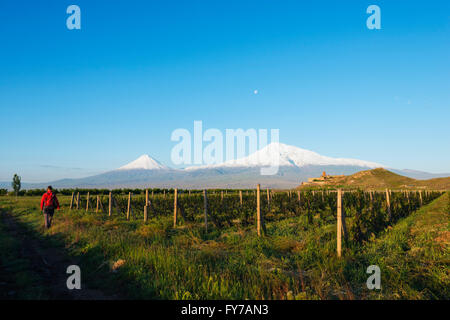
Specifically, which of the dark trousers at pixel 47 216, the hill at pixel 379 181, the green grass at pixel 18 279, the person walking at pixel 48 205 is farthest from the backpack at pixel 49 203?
the hill at pixel 379 181

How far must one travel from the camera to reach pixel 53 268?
7238 mm

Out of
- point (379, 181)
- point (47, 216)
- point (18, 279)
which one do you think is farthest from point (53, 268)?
point (379, 181)

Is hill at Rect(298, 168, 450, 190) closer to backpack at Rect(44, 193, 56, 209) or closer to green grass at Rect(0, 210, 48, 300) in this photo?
backpack at Rect(44, 193, 56, 209)

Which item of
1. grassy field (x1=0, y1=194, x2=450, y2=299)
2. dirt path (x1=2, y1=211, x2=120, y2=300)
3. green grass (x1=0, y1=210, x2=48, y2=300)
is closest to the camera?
grassy field (x1=0, y1=194, x2=450, y2=299)

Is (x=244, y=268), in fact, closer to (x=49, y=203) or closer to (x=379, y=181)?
(x=49, y=203)

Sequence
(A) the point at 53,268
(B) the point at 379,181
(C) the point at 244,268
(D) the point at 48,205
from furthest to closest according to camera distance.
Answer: (B) the point at 379,181 < (D) the point at 48,205 < (A) the point at 53,268 < (C) the point at 244,268

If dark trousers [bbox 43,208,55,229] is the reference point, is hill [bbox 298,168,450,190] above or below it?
below

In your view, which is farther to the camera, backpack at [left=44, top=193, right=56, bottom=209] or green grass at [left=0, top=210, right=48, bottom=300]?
backpack at [left=44, top=193, right=56, bottom=209]

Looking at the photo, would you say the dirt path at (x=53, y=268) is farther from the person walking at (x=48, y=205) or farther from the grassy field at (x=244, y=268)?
the person walking at (x=48, y=205)

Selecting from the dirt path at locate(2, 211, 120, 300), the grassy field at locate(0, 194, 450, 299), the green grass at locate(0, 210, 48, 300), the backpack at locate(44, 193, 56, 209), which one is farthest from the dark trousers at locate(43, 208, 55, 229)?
the green grass at locate(0, 210, 48, 300)

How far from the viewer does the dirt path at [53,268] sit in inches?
213

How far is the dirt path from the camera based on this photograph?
541 centimetres
